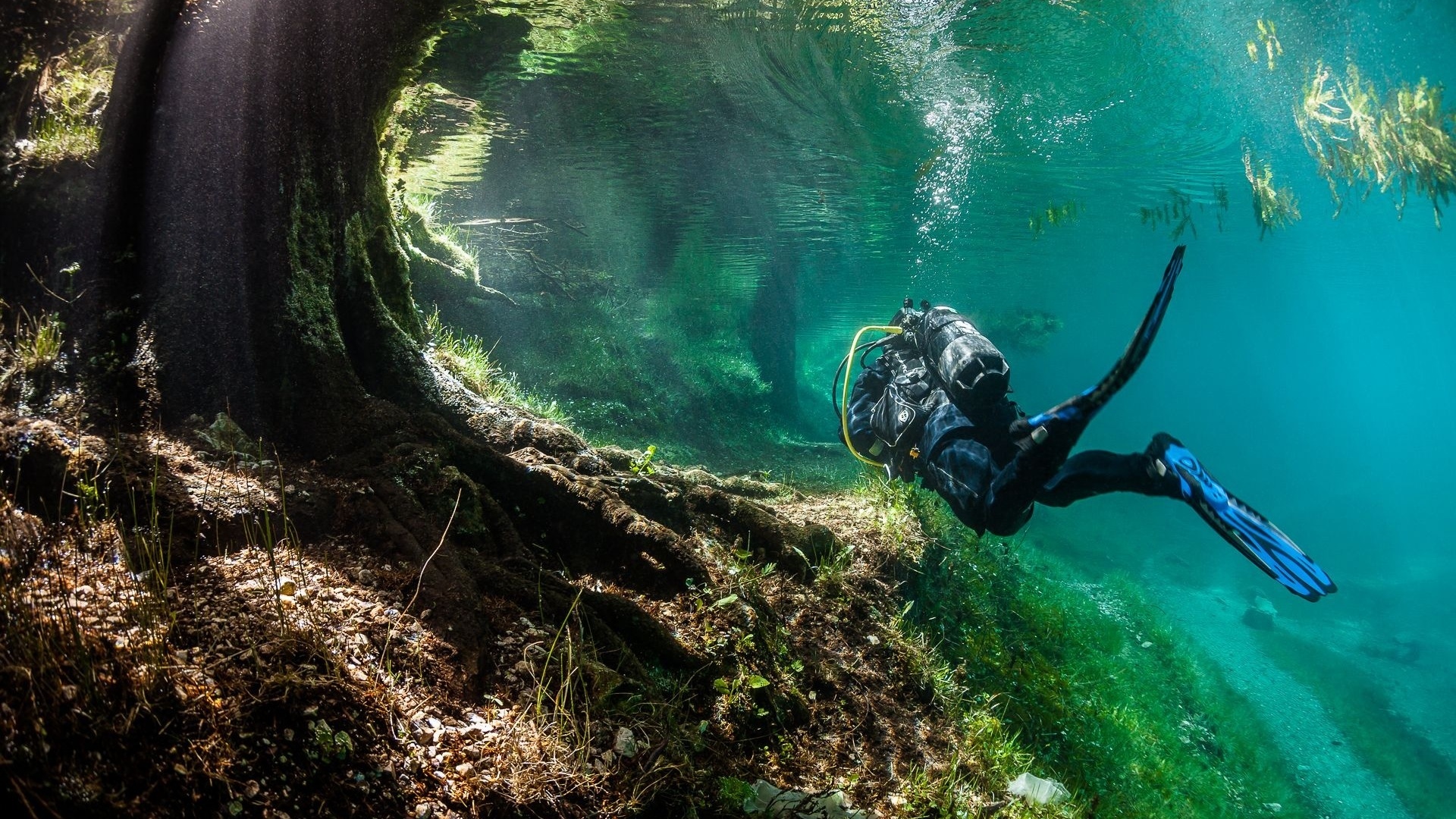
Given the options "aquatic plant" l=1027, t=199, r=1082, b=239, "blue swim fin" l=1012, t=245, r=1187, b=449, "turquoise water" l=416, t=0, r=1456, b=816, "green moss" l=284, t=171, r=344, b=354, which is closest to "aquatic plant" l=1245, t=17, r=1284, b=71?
"turquoise water" l=416, t=0, r=1456, b=816

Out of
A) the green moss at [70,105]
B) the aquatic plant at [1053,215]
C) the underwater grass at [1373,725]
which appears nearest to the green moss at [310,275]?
the green moss at [70,105]

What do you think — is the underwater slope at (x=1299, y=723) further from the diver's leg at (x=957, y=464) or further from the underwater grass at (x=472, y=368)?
the underwater grass at (x=472, y=368)

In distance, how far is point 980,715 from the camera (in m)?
4.07

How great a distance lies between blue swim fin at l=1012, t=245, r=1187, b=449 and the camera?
3910 mm

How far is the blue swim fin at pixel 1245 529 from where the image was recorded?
12.7ft

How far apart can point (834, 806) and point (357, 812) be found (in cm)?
173

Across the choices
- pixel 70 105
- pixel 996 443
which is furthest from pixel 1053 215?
pixel 70 105

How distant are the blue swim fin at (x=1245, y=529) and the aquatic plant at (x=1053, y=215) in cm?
1026

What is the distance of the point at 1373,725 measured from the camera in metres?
14.1

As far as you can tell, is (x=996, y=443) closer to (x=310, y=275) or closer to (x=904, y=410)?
(x=904, y=410)

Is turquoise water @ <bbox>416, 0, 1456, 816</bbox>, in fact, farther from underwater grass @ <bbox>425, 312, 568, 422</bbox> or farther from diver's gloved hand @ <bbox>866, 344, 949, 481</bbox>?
diver's gloved hand @ <bbox>866, 344, 949, 481</bbox>

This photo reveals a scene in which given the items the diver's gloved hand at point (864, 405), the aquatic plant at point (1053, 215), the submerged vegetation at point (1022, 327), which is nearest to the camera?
the diver's gloved hand at point (864, 405)

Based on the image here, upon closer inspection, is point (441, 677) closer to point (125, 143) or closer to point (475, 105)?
point (125, 143)

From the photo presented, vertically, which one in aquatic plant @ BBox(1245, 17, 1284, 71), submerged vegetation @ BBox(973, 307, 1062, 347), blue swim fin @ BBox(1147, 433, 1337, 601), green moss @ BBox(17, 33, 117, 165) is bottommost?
submerged vegetation @ BBox(973, 307, 1062, 347)
